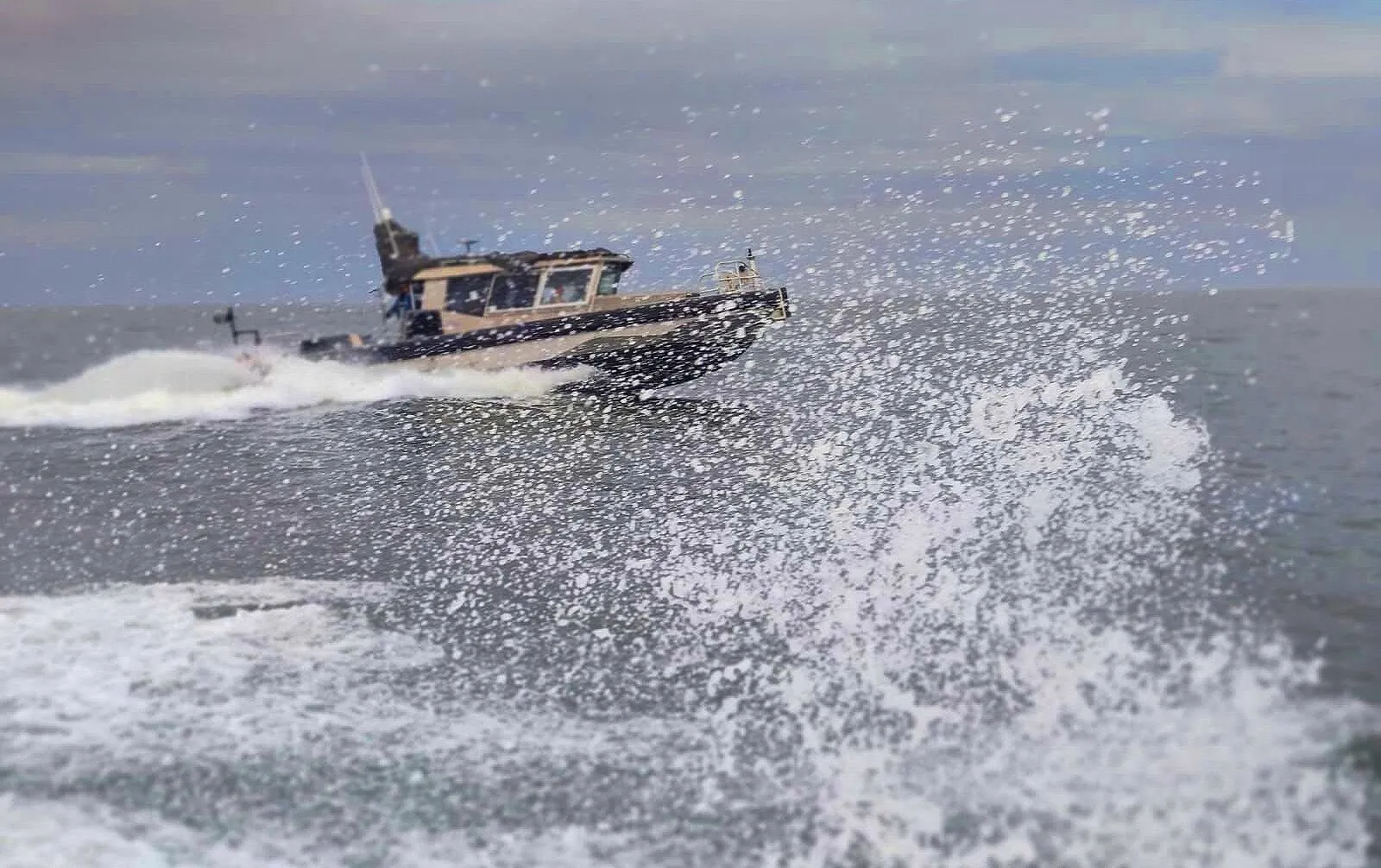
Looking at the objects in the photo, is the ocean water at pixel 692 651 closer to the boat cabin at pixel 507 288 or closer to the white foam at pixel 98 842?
the white foam at pixel 98 842

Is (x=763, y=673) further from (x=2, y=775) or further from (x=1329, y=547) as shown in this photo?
(x=1329, y=547)

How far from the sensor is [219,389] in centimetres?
4131

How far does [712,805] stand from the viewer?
8953 millimetres

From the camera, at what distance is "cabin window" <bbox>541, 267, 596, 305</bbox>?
37156 millimetres

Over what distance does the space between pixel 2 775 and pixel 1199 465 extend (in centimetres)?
2251

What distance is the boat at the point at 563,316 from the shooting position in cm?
3628

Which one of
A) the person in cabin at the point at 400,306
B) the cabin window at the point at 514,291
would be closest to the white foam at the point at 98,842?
the cabin window at the point at 514,291

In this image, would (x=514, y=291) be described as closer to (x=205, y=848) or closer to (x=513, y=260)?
(x=513, y=260)

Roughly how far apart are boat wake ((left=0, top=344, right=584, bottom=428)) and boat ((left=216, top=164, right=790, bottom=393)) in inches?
24.8

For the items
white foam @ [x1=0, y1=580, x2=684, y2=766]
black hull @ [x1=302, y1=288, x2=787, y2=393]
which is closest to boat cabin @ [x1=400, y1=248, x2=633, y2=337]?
black hull @ [x1=302, y1=288, x2=787, y2=393]

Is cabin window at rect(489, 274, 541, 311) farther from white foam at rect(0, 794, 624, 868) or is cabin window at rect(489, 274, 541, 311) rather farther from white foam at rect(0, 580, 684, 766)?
white foam at rect(0, 794, 624, 868)

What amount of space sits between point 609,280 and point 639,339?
233 centimetres

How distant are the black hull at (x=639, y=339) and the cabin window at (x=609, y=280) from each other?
155 centimetres

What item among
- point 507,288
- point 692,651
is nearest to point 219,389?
point 507,288
